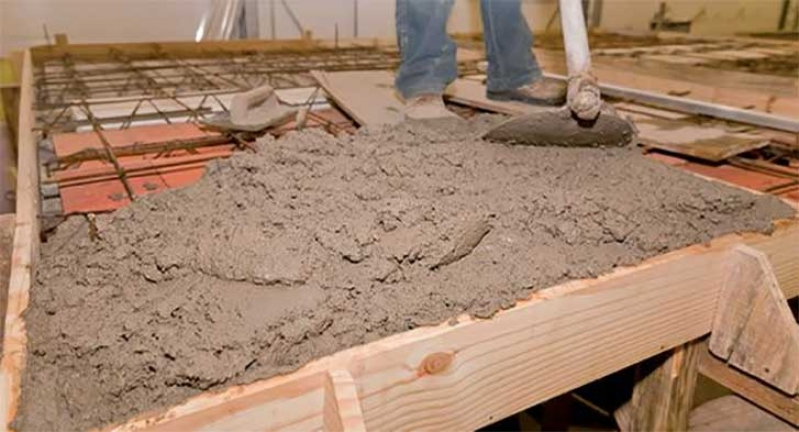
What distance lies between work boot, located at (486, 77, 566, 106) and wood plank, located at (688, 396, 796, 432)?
963 mm

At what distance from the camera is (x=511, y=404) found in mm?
960

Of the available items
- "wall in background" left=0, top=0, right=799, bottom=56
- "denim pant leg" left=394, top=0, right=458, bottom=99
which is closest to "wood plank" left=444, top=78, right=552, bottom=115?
"denim pant leg" left=394, top=0, right=458, bottom=99

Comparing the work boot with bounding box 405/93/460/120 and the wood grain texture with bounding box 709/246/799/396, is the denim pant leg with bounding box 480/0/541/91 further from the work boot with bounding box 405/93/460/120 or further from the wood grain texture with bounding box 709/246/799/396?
the wood grain texture with bounding box 709/246/799/396

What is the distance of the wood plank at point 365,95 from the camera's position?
1837 millimetres

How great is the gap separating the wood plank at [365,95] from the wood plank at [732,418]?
41.4 inches

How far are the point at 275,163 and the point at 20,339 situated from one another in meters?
0.55

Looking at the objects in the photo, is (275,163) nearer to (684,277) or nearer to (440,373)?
(440,373)

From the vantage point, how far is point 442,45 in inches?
73.3

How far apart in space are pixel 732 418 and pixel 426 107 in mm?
1115

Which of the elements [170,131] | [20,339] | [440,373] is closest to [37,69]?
[170,131]

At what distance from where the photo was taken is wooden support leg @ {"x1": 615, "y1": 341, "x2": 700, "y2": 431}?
1315 millimetres

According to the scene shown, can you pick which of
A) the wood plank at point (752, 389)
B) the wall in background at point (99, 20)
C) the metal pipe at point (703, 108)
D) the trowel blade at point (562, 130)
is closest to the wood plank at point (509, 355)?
the wood plank at point (752, 389)

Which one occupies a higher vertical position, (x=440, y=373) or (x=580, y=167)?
(x=580, y=167)

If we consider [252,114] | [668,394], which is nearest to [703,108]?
[668,394]
